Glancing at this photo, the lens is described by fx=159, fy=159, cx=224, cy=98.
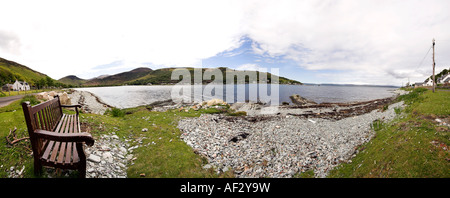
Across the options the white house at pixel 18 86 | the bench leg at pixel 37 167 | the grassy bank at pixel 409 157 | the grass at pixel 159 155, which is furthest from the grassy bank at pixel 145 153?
the white house at pixel 18 86

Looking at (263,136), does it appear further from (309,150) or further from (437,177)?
(437,177)

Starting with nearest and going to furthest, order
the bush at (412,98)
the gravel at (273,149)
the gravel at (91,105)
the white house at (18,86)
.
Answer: the gravel at (273,149) < the bush at (412,98) < the gravel at (91,105) < the white house at (18,86)

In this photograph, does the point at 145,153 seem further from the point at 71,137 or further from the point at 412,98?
the point at 412,98

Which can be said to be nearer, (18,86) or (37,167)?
(37,167)

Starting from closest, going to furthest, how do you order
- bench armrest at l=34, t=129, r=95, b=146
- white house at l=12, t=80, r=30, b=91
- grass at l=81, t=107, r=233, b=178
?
1. bench armrest at l=34, t=129, r=95, b=146
2. grass at l=81, t=107, r=233, b=178
3. white house at l=12, t=80, r=30, b=91

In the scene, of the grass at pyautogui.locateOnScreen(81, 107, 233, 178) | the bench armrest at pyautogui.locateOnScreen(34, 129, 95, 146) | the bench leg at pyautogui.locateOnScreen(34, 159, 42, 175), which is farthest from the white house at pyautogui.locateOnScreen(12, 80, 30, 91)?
the bench armrest at pyautogui.locateOnScreen(34, 129, 95, 146)

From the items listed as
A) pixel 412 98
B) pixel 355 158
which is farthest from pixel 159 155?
pixel 412 98

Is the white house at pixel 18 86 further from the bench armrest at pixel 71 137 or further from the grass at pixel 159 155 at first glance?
the bench armrest at pixel 71 137

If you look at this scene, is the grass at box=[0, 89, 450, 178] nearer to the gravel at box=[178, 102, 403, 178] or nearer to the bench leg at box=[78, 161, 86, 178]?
the gravel at box=[178, 102, 403, 178]

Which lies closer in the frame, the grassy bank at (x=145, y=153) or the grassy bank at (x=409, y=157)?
the grassy bank at (x=409, y=157)

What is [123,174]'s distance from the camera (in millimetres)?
6086

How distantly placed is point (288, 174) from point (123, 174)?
684 centimetres

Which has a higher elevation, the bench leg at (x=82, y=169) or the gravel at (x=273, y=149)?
the bench leg at (x=82, y=169)
